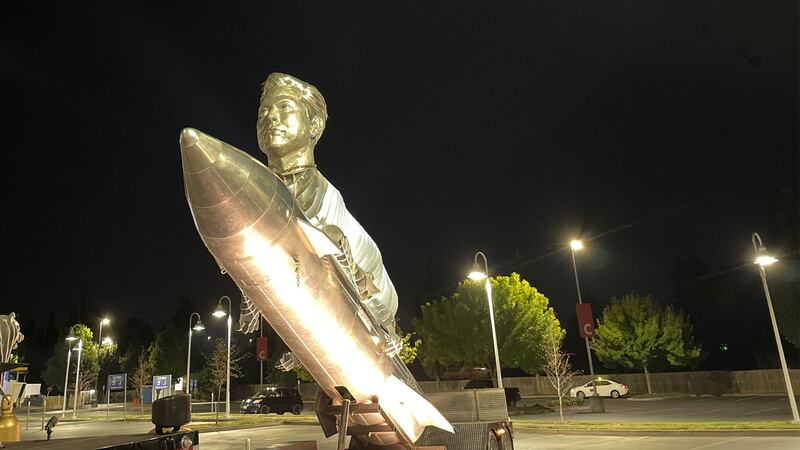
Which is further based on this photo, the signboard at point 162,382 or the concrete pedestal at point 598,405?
the signboard at point 162,382

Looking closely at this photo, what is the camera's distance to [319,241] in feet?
20.9

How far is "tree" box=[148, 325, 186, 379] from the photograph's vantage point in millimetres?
65125

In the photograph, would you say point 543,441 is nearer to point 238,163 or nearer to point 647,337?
point 238,163

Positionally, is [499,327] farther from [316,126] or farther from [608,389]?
[316,126]

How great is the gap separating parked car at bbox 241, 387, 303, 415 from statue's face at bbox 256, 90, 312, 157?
3026 centimetres

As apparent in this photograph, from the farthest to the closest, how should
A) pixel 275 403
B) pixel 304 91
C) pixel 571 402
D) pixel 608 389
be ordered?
pixel 608 389, pixel 275 403, pixel 571 402, pixel 304 91

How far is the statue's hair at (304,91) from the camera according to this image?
25.1ft

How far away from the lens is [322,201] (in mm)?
7453

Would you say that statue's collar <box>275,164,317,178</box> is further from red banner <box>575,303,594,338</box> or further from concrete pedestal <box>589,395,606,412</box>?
red banner <box>575,303,594,338</box>

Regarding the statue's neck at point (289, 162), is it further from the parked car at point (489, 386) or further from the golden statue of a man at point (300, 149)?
the parked car at point (489, 386)

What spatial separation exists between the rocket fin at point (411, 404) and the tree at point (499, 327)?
23.8 metres

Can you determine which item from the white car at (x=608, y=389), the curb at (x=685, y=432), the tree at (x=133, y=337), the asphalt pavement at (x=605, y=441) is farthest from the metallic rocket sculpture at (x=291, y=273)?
the tree at (x=133, y=337)

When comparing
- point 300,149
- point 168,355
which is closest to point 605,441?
point 300,149

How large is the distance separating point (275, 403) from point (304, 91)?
30.6 meters
